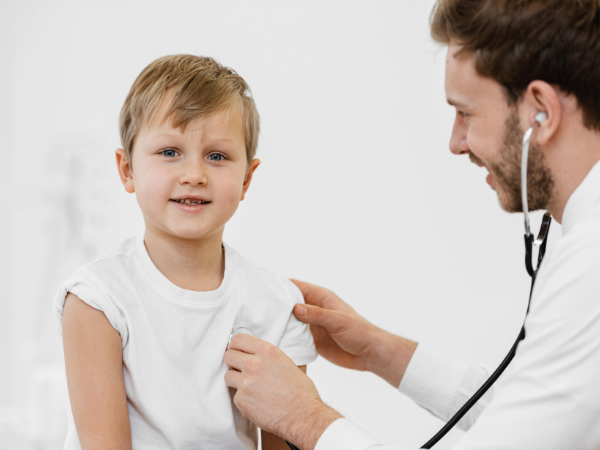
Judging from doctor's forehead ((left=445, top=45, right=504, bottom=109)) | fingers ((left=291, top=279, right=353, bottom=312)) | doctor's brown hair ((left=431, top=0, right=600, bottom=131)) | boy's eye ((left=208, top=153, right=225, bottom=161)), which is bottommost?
fingers ((left=291, top=279, right=353, bottom=312))

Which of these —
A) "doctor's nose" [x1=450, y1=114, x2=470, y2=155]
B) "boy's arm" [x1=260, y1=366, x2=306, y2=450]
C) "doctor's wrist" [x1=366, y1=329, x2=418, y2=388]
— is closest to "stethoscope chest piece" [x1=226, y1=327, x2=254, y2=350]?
"boy's arm" [x1=260, y1=366, x2=306, y2=450]

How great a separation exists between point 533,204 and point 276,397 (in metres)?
0.65

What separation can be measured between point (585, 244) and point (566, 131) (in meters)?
0.27

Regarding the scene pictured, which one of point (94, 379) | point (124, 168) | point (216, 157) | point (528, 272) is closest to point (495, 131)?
point (528, 272)

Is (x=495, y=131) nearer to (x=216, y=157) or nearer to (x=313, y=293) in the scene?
(x=216, y=157)

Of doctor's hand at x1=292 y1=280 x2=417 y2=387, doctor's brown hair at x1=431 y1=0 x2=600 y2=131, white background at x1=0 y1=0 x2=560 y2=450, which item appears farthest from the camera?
white background at x1=0 y1=0 x2=560 y2=450

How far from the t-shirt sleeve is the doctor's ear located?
67 centimetres

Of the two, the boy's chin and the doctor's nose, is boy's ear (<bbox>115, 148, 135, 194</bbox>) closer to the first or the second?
the boy's chin

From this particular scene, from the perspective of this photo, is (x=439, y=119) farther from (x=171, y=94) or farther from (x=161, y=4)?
(x=171, y=94)

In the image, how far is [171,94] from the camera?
1.31 meters

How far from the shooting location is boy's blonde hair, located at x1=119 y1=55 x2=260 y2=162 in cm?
130

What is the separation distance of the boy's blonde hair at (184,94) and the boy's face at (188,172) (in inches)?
0.7

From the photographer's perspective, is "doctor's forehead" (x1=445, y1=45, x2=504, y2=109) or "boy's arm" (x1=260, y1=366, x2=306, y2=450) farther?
"boy's arm" (x1=260, y1=366, x2=306, y2=450)

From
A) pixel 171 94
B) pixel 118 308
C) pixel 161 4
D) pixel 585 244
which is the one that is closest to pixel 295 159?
pixel 161 4
